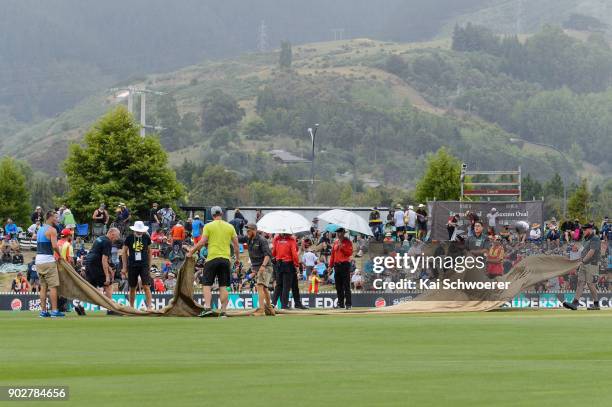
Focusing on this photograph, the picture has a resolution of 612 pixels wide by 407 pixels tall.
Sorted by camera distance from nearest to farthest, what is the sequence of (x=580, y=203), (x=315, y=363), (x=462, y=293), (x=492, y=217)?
(x=315, y=363)
(x=462, y=293)
(x=492, y=217)
(x=580, y=203)

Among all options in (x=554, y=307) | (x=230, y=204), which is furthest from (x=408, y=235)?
(x=230, y=204)

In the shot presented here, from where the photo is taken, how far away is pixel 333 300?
109 ft

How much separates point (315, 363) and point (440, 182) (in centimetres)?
9175

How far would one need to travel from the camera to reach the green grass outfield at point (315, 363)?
8.86 metres

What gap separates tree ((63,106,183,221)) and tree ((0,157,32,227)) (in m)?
14.2

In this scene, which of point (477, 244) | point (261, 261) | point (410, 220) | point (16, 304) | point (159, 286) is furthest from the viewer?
point (410, 220)

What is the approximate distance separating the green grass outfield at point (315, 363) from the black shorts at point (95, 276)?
5.39m

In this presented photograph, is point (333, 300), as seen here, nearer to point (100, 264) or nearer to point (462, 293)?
point (462, 293)

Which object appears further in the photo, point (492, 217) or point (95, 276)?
point (492, 217)

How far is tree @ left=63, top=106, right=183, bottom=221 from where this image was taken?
241 ft

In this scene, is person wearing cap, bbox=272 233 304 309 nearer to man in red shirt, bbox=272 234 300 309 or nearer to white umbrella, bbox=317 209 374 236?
man in red shirt, bbox=272 234 300 309

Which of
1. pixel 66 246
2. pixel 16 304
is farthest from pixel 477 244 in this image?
pixel 16 304

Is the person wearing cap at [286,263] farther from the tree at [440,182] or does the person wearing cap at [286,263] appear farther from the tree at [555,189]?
the tree at [555,189]

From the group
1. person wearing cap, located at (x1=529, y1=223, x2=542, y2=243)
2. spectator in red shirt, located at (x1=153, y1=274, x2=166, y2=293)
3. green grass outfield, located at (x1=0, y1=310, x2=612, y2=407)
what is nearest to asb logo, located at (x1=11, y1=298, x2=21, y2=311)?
spectator in red shirt, located at (x1=153, y1=274, x2=166, y2=293)
